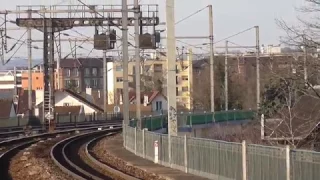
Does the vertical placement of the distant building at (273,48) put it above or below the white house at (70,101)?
above

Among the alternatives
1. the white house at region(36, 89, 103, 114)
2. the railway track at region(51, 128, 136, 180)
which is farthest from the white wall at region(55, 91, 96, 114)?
the railway track at region(51, 128, 136, 180)

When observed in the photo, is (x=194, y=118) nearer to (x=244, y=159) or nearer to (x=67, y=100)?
(x=244, y=159)

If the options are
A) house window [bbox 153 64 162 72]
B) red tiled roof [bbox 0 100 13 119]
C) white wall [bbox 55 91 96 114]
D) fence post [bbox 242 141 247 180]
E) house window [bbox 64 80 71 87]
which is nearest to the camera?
fence post [bbox 242 141 247 180]

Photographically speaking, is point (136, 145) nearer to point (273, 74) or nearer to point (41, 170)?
point (41, 170)

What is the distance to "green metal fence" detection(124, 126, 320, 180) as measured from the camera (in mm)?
16959

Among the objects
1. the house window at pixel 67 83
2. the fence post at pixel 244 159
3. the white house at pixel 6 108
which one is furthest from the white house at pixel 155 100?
the fence post at pixel 244 159

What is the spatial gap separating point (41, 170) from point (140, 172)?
401 centimetres

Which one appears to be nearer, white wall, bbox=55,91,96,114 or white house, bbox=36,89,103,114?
white house, bbox=36,89,103,114

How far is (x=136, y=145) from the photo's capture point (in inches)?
1411

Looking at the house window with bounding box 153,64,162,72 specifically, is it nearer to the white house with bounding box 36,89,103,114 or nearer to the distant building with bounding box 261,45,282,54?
the white house with bounding box 36,89,103,114

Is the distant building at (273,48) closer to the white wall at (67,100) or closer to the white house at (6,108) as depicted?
the white wall at (67,100)

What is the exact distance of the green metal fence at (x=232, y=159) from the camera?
55.6 ft

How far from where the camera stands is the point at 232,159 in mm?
20938

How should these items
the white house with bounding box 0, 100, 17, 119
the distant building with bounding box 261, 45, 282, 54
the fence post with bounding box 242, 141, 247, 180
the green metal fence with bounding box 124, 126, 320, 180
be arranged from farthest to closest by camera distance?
the white house with bounding box 0, 100, 17, 119
the distant building with bounding box 261, 45, 282, 54
the fence post with bounding box 242, 141, 247, 180
the green metal fence with bounding box 124, 126, 320, 180
